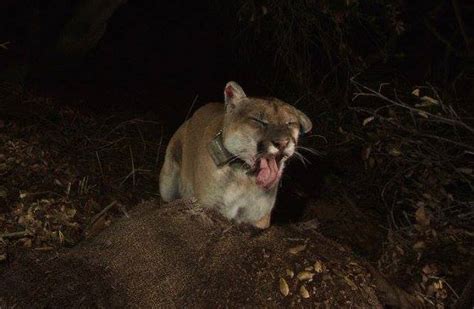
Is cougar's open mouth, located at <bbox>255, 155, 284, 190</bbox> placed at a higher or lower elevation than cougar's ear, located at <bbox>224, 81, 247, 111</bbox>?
lower

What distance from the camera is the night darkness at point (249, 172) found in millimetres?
3846

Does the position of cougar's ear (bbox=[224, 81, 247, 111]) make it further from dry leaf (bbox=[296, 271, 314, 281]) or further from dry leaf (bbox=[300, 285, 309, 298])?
dry leaf (bbox=[300, 285, 309, 298])

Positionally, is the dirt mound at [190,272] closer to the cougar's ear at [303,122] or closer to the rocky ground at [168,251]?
the rocky ground at [168,251]

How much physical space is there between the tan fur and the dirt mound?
579 millimetres

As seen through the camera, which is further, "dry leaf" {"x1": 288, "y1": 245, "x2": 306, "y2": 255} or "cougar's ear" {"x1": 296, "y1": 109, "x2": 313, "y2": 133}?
"cougar's ear" {"x1": 296, "y1": 109, "x2": 313, "y2": 133}

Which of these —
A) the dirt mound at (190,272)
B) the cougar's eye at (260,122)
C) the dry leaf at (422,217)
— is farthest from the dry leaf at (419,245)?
the cougar's eye at (260,122)

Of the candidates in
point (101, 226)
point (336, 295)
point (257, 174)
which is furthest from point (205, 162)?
point (336, 295)

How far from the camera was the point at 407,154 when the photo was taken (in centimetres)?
562

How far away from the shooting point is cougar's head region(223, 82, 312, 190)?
14.8ft

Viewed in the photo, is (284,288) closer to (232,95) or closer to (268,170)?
(268,170)

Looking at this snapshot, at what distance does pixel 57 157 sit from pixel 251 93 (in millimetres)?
4028

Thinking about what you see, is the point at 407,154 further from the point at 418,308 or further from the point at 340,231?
the point at 418,308

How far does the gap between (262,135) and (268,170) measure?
334 millimetres

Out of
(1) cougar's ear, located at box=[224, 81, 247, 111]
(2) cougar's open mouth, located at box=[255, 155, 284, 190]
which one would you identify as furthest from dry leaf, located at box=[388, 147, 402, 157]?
(1) cougar's ear, located at box=[224, 81, 247, 111]
